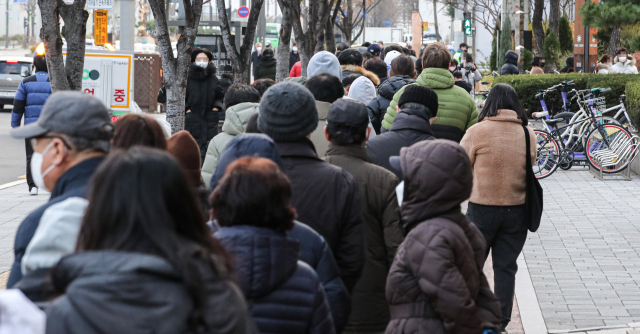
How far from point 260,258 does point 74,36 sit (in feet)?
16.3

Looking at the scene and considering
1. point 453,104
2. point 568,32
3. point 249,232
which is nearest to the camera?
point 249,232

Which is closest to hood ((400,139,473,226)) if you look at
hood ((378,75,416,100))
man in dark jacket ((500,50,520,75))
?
hood ((378,75,416,100))

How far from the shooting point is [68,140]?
9.58 ft

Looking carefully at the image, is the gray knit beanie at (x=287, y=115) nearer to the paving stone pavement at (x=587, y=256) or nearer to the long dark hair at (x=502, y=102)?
the long dark hair at (x=502, y=102)

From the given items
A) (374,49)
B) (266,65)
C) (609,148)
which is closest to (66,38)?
(374,49)

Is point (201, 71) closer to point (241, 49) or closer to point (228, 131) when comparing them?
point (241, 49)

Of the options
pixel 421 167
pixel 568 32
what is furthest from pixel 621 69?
pixel 421 167

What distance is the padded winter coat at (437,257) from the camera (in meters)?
3.31

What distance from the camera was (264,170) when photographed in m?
2.68

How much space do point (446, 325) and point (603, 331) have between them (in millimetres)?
2710

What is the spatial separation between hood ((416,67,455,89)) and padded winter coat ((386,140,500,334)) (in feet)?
11.6

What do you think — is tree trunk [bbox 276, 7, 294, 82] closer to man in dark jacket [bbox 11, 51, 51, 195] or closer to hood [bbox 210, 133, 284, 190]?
man in dark jacket [bbox 11, 51, 51, 195]

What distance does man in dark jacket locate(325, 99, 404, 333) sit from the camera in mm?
4324

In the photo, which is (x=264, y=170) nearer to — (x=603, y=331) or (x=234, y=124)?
(x=234, y=124)
